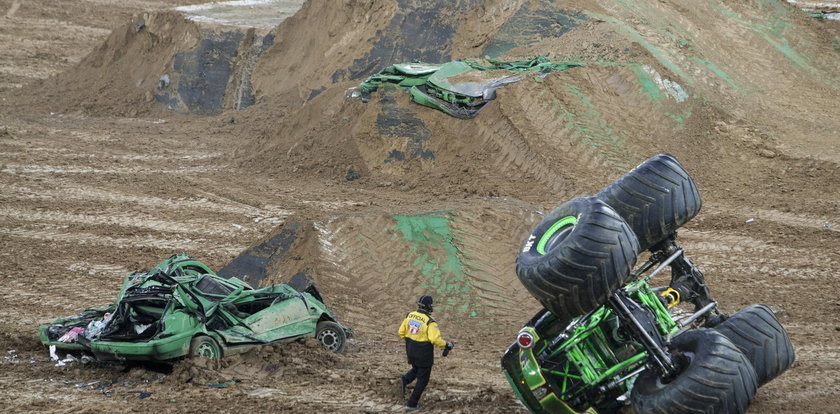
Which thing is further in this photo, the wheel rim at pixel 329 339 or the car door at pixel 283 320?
the wheel rim at pixel 329 339

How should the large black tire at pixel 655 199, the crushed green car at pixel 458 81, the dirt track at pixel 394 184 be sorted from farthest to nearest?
the crushed green car at pixel 458 81 < the dirt track at pixel 394 184 < the large black tire at pixel 655 199

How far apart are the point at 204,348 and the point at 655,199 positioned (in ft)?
17.1

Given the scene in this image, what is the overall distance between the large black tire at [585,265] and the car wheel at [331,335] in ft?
13.2

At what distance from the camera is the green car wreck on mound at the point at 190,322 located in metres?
9.56

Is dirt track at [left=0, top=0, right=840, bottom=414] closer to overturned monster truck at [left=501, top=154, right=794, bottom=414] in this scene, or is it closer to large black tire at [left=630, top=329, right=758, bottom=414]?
overturned monster truck at [left=501, top=154, right=794, bottom=414]

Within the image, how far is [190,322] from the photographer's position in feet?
31.6

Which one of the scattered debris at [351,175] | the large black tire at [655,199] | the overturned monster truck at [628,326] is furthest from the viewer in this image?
the scattered debris at [351,175]

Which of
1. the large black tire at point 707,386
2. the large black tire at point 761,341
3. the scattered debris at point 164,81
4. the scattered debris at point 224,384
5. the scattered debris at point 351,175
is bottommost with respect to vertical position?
the scattered debris at point 351,175

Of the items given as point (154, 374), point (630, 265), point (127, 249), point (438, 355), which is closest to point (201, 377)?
point (154, 374)

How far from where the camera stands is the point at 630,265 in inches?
265

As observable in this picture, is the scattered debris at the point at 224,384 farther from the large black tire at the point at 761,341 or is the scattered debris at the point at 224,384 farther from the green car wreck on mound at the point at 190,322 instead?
the large black tire at the point at 761,341

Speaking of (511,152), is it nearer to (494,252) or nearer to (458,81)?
(458,81)

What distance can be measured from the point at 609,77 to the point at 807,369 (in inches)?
→ 419

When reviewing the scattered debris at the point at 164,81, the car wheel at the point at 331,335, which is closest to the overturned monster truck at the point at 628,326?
the car wheel at the point at 331,335
